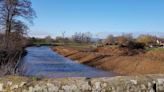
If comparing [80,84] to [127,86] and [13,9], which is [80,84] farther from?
[13,9]

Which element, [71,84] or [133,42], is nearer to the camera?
[71,84]

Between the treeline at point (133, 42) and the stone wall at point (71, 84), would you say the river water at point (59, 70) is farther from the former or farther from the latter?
the treeline at point (133, 42)

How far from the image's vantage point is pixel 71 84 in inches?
206

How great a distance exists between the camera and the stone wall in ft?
17.2

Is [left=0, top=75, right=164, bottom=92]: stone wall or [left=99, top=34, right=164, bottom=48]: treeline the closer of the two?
[left=0, top=75, right=164, bottom=92]: stone wall

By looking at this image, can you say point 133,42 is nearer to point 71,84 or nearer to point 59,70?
point 59,70

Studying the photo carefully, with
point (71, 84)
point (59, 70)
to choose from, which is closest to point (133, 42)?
point (59, 70)

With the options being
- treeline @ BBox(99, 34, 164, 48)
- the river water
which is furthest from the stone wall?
treeline @ BBox(99, 34, 164, 48)

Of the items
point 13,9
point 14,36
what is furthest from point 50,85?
point 13,9

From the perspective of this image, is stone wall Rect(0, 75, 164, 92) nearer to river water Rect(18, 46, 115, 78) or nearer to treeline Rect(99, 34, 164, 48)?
river water Rect(18, 46, 115, 78)

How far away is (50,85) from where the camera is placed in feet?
17.2

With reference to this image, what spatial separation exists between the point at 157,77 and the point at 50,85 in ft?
6.65

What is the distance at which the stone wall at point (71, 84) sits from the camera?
5.23 m

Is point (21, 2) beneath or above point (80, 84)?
above
